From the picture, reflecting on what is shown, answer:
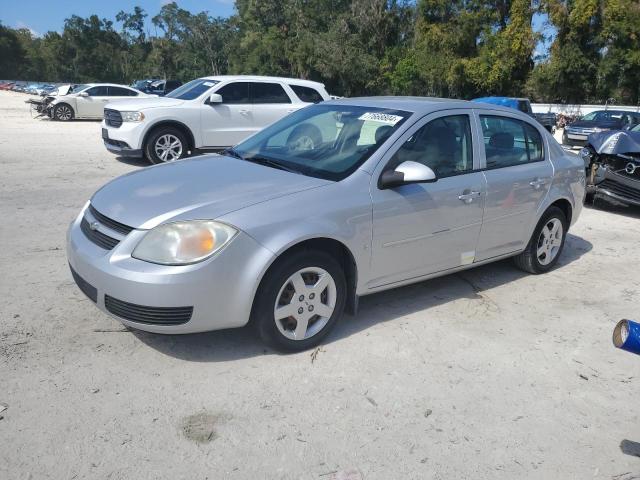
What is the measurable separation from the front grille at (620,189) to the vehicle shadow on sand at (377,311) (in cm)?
222

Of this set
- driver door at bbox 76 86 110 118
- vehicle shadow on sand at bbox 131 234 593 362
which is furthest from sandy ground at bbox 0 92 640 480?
driver door at bbox 76 86 110 118

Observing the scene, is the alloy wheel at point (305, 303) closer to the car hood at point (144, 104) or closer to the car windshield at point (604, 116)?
the car hood at point (144, 104)

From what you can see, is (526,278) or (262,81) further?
(262,81)

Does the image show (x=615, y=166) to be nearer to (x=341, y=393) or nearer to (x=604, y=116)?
(x=341, y=393)

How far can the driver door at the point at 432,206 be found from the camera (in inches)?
155

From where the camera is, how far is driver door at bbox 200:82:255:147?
1084 centimetres

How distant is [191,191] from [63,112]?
20898 millimetres

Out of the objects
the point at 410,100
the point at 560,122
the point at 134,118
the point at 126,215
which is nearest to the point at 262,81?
the point at 134,118

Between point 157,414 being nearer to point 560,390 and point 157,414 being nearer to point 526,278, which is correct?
point 560,390

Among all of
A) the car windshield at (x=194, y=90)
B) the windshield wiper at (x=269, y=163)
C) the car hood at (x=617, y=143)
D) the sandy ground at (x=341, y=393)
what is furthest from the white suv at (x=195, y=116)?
Result: the windshield wiper at (x=269, y=163)

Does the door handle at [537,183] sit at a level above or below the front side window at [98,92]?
below

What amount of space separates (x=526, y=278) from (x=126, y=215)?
12.2 feet

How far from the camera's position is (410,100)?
15.5 feet

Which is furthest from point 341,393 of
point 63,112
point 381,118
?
point 63,112
